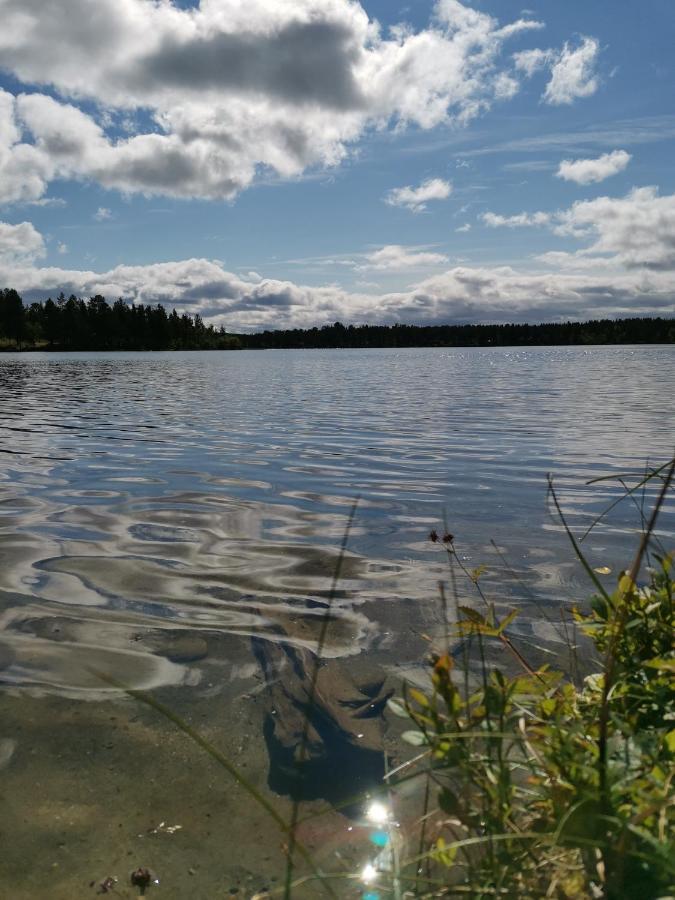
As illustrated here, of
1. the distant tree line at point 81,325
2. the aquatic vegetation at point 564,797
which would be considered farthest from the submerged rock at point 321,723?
the distant tree line at point 81,325

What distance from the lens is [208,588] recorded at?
5.45m

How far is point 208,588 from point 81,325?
184569mm

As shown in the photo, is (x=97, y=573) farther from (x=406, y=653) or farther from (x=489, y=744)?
(x=489, y=744)

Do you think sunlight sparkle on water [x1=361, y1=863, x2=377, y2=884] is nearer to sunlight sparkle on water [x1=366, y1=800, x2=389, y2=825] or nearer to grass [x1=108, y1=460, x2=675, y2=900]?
grass [x1=108, y1=460, x2=675, y2=900]

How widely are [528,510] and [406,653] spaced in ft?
14.7

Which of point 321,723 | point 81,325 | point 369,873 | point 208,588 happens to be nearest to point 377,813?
point 369,873

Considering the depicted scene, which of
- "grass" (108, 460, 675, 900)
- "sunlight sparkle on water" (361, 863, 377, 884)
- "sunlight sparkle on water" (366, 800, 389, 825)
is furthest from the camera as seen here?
"sunlight sparkle on water" (366, 800, 389, 825)

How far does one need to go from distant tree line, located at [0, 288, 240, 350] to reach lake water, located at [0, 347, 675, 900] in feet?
567

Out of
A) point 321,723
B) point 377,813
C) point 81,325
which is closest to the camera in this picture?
point 377,813

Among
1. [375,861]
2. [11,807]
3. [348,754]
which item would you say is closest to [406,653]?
[348,754]

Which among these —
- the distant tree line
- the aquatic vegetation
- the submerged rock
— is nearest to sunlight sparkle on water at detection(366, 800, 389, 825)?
the submerged rock

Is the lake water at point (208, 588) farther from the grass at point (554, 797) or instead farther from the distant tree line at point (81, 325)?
the distant tree line at point (81, 325)

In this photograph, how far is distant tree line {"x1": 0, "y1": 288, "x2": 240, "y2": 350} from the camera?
167 meters

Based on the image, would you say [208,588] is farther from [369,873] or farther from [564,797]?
[564,797]
